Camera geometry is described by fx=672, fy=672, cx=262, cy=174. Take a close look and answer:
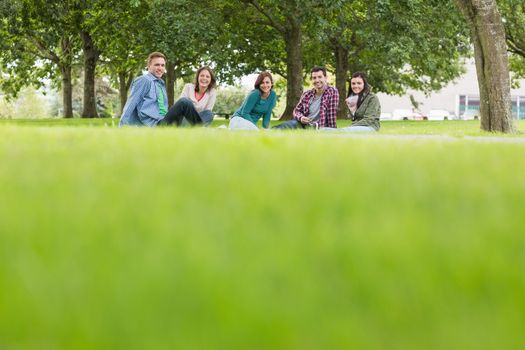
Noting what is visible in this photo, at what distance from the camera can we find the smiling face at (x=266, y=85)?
12961mm

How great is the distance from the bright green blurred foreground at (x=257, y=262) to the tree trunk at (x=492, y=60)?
12347 mm

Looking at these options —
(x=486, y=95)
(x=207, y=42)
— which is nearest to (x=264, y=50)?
(x=207, y=42)

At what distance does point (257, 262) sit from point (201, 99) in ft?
36.6

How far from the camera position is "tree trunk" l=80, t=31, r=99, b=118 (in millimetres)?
33938

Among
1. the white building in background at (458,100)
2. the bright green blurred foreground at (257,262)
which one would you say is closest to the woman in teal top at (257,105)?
the bright green blurred foreground at (257,262)

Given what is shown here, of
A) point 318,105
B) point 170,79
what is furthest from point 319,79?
point 170,79

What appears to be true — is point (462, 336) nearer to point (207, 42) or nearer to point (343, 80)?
point (207, 42)

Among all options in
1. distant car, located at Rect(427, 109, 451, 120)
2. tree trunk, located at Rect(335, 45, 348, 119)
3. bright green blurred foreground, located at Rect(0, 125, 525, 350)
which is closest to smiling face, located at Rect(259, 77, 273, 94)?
bright green blurred foreground, located at Rect(0, 125, 525, 350)

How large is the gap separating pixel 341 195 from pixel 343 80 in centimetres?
3320

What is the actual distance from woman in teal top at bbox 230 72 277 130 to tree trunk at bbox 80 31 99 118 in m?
22.7

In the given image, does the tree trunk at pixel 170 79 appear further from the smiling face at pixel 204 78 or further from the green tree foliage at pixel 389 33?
the smiling face at pixel 204 78

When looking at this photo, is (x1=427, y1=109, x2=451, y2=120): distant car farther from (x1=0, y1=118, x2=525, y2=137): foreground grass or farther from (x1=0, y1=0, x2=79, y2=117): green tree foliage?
(x1=0, y1=118, x2=525, y2=137): foreground grass

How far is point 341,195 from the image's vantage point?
100 inches

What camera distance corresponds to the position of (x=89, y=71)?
3462 cm
